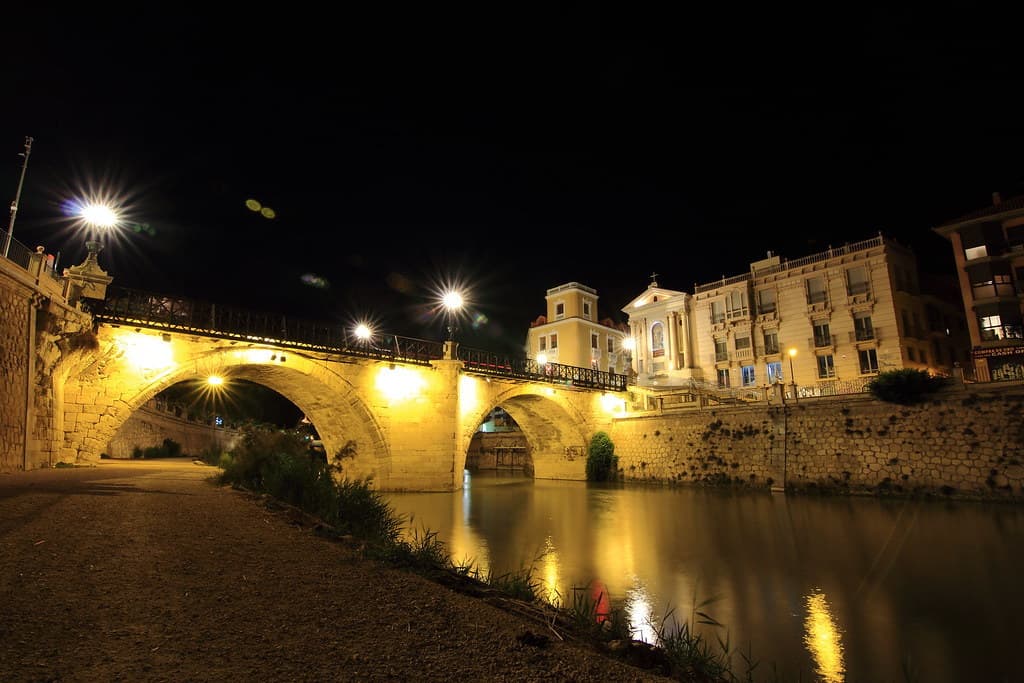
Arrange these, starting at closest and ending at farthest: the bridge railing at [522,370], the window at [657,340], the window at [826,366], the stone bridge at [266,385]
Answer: the stone bridge at [266,385], the bridge railing at [522,370], the window at [826,366], the window at [657,340]

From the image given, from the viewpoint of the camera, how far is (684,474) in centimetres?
2502

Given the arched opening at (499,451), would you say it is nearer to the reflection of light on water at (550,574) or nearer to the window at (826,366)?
the window at (826,366)

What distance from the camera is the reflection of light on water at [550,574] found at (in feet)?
21.8

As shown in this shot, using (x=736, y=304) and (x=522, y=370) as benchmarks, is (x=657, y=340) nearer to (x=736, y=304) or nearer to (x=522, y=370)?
(x=736, y=304)

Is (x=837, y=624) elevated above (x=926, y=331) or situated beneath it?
situated beneath

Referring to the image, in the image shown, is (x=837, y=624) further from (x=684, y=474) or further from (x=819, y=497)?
(x=684, y=474)

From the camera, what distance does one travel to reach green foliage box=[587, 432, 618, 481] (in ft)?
93.7

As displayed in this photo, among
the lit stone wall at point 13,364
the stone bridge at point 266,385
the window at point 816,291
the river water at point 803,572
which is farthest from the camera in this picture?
the window at point 816,291

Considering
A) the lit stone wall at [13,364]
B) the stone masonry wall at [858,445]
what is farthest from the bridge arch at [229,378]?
the stone masonry wall at [858,445]

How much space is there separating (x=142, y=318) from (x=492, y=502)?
1262 cm

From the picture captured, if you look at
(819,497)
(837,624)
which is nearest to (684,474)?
(819,497)

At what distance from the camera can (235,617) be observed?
316 cm

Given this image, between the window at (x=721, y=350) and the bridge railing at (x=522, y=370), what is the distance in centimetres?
745

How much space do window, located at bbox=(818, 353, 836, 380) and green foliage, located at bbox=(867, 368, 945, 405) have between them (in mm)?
11011
